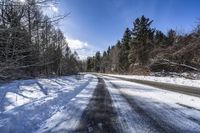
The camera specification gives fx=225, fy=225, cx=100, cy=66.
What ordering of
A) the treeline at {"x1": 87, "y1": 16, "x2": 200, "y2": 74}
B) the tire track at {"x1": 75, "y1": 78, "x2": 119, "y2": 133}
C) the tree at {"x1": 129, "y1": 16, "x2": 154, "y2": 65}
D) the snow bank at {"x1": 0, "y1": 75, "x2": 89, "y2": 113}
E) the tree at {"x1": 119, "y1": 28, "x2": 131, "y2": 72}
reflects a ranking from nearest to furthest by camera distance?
1. the tire track at {"x1": 75, "y1": 78, "x2": 119, "y2": 133}
2. the snow bank at {"x1": 0, "y1": 75, "x2": 89, "y2": 113}
3. the treeline at {"x1": 87, "y1": 16, "x2": 200, "y2": 74}
4. the tree at {"x1": 129, "y1": 16, "x2": 154, "y2": 65}
5. the tree at {"x1": 119, "y1": 28, "x2": 131, "y2": 72}

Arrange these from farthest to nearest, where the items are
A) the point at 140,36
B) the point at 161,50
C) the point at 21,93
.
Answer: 1. the point at 140,36
2. the point at 161,50
3. the point at 21,93

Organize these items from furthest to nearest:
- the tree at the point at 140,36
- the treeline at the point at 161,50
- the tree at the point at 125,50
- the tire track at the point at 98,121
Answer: the tree at the point at 125,50 < the tree at the point at 140,36 < the treeline at the point at 161,50 < the tire track at the point at 98,121

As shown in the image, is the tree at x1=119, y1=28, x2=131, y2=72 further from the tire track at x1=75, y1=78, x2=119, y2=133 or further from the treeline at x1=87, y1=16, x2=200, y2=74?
the tire track at x1=75, y1=78, x2=119, y2=133

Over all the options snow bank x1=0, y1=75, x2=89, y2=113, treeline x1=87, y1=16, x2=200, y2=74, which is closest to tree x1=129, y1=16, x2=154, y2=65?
treeline x1=87, y1=16, x2=200, y2=74

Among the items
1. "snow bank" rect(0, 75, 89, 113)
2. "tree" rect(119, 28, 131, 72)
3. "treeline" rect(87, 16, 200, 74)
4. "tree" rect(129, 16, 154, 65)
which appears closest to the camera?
"snow bank" rect(0, 75, 89, 113)

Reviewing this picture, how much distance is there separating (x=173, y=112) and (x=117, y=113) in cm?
181


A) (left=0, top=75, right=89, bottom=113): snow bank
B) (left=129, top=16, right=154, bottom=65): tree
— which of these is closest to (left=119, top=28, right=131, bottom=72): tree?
(left=129, top=16, right=154, bottom=65): tree

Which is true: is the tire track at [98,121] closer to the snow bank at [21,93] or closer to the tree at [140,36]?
the snow bank at [21,93]

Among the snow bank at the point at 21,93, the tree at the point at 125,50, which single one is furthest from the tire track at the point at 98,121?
the tree at the point at 125,50

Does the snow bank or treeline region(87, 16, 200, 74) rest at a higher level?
treeline region(87, 16, 200, 74)

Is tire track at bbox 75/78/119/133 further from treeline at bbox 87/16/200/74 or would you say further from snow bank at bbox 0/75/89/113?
treeline at bbox 87/16/200/74

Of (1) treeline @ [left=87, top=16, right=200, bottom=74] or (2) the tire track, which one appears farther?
(1) treeline @ [left=87, top=16, right=200, bottom=74]

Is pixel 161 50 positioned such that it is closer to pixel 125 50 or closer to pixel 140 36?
pixel 140 36

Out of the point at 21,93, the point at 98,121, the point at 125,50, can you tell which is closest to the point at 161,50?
the point at 21,93
